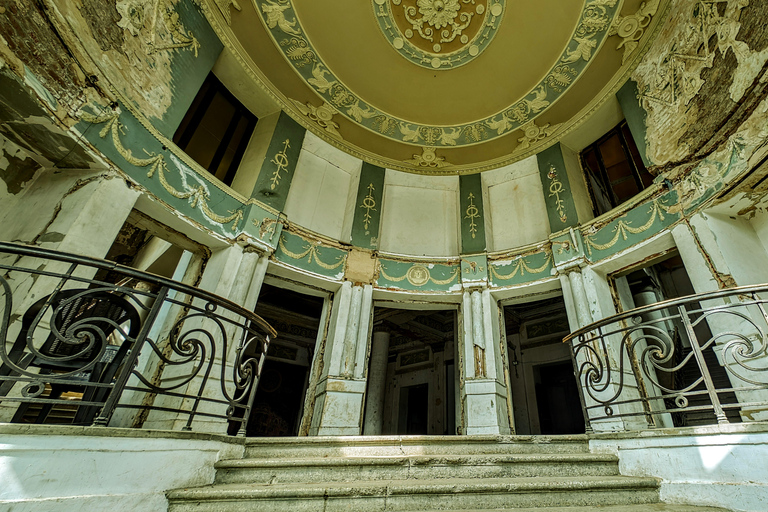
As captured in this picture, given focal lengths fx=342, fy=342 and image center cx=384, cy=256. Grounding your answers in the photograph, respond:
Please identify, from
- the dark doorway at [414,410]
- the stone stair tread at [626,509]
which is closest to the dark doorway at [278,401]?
the dark doorway at [414,410]

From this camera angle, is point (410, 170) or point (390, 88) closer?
point (390, 88)

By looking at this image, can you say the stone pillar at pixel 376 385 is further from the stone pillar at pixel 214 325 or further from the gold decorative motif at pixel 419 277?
the stone pillar at pixel 214 325

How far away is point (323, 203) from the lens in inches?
266

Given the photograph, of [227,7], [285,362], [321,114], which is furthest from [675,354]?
[227,7]

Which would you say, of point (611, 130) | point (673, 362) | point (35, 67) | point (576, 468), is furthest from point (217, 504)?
point (611, 130)

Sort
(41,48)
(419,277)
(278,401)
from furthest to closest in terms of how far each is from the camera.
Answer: (278,401)
(419,277)
(41,48)

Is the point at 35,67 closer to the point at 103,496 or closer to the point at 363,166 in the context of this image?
the point at 103,496

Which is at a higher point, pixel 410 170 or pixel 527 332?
pixel 410 170

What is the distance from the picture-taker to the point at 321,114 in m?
7.13

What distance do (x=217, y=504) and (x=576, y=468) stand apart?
2431 mm

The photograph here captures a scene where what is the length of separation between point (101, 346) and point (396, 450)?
2.21 m

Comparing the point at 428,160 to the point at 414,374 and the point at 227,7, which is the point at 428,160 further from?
the point at 414,374

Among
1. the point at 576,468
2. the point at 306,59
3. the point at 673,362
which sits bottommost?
the point at 576,468

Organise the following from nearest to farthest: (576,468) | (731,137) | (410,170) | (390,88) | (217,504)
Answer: (217,504) → (576,468) → (731,137) → (390,88) → (410,170)
